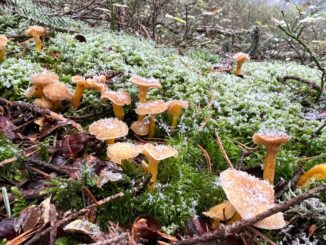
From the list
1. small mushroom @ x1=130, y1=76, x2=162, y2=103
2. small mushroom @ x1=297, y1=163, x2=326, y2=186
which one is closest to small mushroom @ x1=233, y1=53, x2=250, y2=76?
small mushroom @ x1=130, y1=76, x2=162, y2=103

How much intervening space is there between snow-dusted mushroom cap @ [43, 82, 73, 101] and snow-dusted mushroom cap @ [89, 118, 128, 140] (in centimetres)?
51

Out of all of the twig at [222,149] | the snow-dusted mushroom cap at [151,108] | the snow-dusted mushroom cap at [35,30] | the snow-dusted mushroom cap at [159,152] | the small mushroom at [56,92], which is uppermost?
the snow-dusted mushroom cap at [35,30]

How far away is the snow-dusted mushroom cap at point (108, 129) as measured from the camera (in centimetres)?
202

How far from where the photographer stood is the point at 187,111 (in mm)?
2557

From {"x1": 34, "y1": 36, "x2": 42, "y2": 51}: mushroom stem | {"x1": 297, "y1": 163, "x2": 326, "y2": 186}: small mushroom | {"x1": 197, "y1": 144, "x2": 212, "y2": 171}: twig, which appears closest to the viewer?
{"x1": 297, "y1": 163, "x2": 326, "y2": 186}: small mushroom

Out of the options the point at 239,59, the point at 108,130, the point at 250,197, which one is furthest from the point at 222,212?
the point at 239,59

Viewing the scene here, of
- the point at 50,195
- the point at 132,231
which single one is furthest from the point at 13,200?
the point at 132,231

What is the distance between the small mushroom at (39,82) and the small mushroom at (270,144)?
1.44m

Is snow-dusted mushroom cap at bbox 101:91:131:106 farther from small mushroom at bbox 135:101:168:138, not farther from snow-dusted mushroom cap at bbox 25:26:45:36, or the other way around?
snow-dusted mushroom cap at bbox 25:26:45:36

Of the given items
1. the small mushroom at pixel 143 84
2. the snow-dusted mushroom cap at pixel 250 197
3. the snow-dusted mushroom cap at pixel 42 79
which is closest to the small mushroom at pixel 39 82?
the snow-dusted mushroom cap at pixel 42 79

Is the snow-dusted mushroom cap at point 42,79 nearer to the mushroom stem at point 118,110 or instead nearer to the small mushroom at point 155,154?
the mushroom stem at point 118,110

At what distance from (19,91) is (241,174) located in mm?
1809

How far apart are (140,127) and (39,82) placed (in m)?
0.75

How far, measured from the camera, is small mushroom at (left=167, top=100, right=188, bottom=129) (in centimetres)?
232
